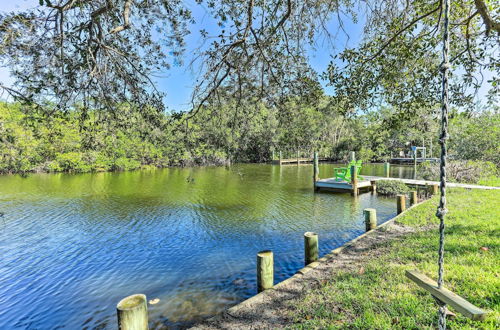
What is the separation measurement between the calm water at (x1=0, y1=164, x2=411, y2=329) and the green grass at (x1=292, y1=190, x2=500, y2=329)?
83.2 inches

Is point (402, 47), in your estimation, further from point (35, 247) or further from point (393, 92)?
point (35, 247)

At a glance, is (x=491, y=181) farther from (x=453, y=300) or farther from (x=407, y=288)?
(x=453, y=300)

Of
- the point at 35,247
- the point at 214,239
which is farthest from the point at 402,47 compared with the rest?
the point at 35,247

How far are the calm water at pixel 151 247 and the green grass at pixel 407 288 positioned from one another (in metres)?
2.11

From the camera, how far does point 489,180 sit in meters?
13.8

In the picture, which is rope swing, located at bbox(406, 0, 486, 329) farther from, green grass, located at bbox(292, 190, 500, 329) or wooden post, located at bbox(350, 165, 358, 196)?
wooden post, located at bbox(350, 165, 358, 196)

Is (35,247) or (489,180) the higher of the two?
(489,180)

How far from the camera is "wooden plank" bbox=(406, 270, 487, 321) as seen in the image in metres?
1.47

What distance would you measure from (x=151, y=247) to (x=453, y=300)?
799 centimetres

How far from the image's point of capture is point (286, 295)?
13.5 ft

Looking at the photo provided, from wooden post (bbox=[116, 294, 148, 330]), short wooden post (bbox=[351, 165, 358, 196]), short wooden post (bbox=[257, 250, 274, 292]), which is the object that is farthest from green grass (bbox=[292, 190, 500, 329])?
short wooden post (bbox=[351, 165, 358, 196])

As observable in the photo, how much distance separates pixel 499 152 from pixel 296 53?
17715 mm

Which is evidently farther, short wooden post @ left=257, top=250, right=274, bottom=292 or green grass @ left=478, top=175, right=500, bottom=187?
green grass @ left=478, top=175, right=500, bottom=187

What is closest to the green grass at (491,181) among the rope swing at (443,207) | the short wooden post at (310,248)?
the short wooden post at (310,248)
